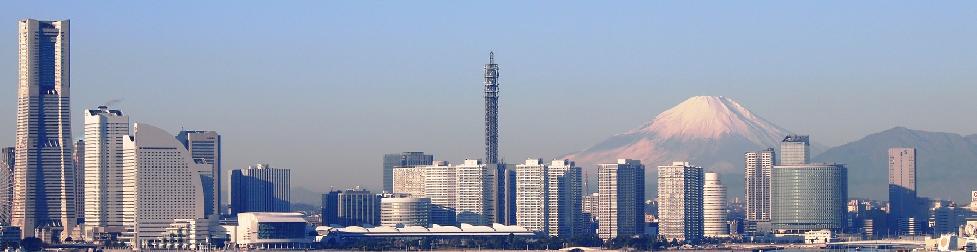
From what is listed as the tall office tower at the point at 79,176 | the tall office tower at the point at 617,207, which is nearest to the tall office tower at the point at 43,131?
the tall office tower at the point at 79,176

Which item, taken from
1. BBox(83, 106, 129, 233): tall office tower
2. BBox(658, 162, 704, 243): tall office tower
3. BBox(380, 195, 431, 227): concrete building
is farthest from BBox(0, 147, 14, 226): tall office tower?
BBox(658, 162, 704, 243): tall office tower

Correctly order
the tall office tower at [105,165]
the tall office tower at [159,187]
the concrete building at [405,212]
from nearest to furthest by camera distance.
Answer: the tall office tower at [159,187] < the tall office tower at [105,165] < the concrete building at [405,212]

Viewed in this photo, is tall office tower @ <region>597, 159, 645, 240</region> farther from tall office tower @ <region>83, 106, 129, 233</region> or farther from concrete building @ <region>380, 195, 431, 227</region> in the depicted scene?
tall office tower @ <region>83, 106, 129, 233</region>

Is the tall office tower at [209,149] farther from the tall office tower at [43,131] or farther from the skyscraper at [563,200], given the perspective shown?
the skyscraper at [563,200]

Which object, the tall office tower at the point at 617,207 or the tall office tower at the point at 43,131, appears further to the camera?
the tall office tower at the point at 617,207

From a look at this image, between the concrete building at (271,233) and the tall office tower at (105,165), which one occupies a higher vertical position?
the tall office tower at (105,165)

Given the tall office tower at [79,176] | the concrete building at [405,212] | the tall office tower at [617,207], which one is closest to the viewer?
the concrete building at [405,212]

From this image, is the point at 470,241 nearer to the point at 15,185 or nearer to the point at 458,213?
the point at 458,213
